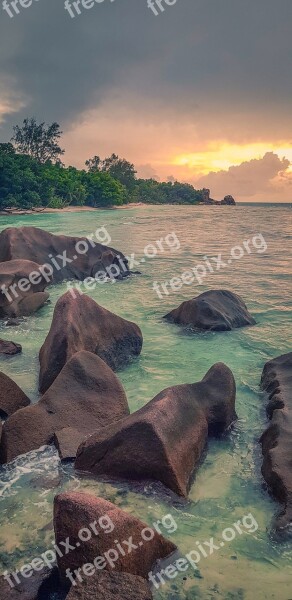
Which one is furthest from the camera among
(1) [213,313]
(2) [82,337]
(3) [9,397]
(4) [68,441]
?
(1) [213,313]

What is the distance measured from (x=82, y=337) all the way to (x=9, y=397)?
5.09 ft

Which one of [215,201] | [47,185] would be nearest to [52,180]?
[47,185]

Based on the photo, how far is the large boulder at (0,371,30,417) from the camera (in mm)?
5398

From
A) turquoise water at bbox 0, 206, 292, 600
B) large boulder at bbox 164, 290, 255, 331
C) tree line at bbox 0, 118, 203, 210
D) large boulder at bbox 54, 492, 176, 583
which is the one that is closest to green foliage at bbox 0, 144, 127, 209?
tree line at bbox 0, 118, 203, 210

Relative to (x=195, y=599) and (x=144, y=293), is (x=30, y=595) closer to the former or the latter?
(x=195, y=599)

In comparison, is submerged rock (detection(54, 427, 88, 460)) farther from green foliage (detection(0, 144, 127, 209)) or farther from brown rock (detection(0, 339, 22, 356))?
green foliage (detection(0, 144, 127, 209))

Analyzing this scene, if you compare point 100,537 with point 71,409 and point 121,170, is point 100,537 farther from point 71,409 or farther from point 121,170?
point 121,170

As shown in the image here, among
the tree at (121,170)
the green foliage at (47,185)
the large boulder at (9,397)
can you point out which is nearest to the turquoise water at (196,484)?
the large boulder at (9,397)

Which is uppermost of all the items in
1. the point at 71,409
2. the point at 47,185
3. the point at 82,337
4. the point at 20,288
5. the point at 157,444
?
the point at 47,185

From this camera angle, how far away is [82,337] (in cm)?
674

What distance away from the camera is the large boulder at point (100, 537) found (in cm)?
301

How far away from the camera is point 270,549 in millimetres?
3521

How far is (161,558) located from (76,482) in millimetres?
1138

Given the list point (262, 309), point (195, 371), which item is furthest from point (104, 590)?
point (262, 309)
